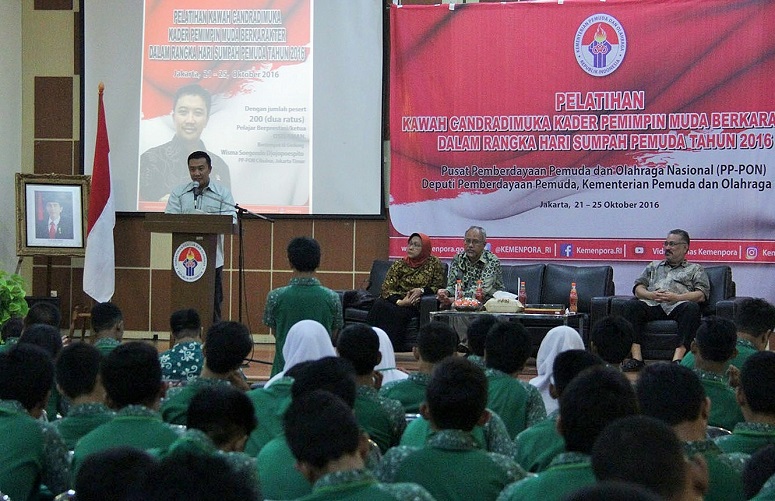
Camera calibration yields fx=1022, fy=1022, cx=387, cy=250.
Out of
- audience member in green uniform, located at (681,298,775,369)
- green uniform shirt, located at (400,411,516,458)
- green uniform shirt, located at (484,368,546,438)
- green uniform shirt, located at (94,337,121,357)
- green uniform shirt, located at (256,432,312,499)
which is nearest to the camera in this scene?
green uniform shirt, located at (256,432,312,499)

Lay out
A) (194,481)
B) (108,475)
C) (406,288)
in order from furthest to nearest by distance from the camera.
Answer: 1. (406,288)
2. (108,475)
3. (194,481)

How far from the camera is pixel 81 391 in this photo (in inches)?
115

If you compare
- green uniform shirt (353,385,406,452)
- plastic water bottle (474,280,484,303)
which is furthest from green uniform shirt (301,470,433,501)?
plastic water bottle (474,280,484,303)

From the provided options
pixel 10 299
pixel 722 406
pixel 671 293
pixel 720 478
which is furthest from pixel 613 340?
pixel 10 299

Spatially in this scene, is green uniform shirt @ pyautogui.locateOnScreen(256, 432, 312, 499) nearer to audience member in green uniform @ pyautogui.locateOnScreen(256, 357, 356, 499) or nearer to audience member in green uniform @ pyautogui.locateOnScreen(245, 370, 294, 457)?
audience member in green uniform @ pyautogui.locateOnScreen(256, 357, 356, 499)

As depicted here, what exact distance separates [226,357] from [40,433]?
31.3 inches

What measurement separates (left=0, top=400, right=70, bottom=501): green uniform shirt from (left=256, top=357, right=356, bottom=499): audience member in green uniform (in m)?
0.53

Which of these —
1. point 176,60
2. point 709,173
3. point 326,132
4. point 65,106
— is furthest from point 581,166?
point 65,106

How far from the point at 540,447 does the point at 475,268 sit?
15.4 feet

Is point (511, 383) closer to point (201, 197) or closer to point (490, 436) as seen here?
point (490, 436)

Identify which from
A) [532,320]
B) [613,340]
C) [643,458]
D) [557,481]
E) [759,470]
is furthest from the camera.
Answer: [532,320]

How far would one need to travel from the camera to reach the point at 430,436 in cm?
219

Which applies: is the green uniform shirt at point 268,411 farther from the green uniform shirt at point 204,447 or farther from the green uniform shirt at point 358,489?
the green uniform shirt at point 358,489

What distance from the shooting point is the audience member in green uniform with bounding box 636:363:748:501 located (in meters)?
2.18
